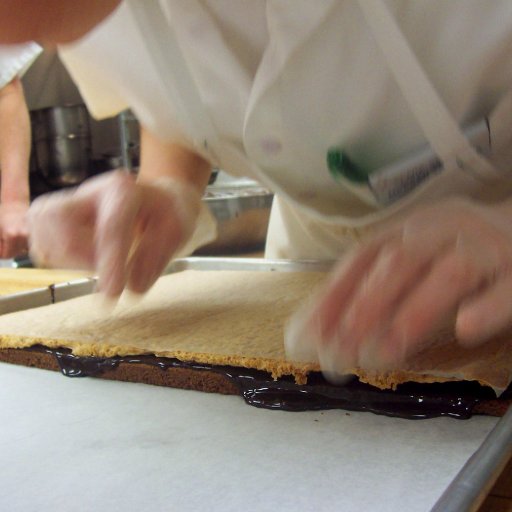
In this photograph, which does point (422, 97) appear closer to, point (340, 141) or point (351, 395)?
→ point (340, 141)

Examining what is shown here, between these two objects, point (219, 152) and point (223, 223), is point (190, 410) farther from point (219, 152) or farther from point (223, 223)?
point (223, 223)

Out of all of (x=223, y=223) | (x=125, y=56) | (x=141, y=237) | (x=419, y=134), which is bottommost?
(x=223, y=223)

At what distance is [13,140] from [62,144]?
2.99 ft

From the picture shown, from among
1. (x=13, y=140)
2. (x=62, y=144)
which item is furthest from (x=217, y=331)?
(x=62, y=144)

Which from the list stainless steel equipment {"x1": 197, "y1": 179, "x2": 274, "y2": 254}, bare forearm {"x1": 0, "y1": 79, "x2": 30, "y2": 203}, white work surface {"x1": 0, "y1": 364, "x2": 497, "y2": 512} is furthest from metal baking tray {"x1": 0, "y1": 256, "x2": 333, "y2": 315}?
bare forearm {"x1": 0, "y1": 79, "x2": 30, "y2": 203}

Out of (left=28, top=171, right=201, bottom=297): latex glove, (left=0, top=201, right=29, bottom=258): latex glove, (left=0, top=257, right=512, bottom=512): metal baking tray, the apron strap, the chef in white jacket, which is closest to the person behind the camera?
(left=0, top=257, right=512, bottom=512): metal baking tray

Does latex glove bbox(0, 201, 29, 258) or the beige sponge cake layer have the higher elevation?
the beige sponge cake layer

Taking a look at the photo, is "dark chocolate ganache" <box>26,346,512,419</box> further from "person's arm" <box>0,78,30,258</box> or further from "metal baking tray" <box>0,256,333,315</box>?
"person's arm" <box>0,78,30,258</box>

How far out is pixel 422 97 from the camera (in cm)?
59

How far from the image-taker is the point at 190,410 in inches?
21.3

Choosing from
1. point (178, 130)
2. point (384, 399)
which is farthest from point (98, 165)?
point (384, 399)

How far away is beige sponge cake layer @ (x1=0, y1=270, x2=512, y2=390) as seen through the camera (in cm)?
50

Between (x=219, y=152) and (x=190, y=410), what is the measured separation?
0.38 m

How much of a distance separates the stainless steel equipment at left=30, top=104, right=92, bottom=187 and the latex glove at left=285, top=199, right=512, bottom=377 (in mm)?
2245
